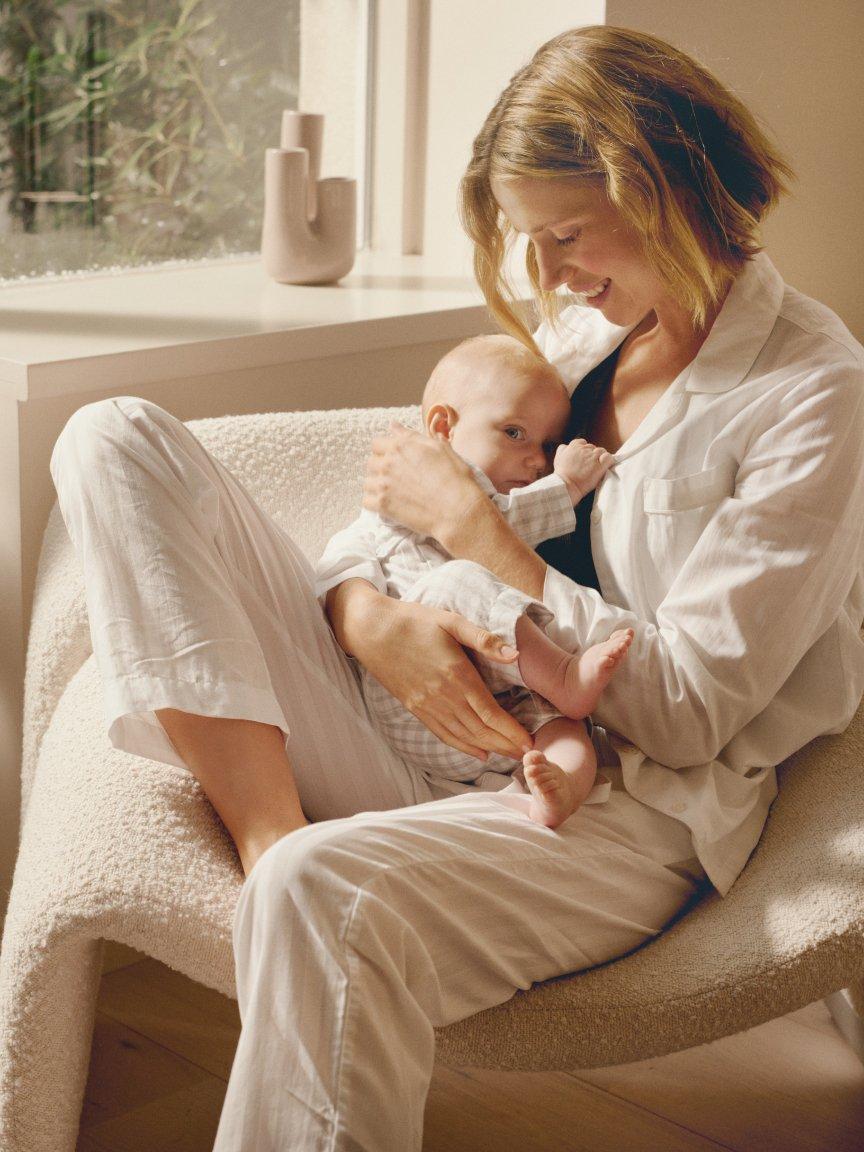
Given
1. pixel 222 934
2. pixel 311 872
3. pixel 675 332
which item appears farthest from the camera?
pixel 675 332

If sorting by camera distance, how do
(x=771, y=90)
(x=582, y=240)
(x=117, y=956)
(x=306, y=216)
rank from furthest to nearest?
(x=771, y=90)
(x=306, y=216)
(x=117, y=956)
(x=582, y=240)

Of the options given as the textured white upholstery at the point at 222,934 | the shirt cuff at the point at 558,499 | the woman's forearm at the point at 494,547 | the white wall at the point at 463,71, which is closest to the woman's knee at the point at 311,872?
the textured white upholstery at the point at 222,934

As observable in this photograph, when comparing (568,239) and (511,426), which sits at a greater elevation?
(568,239)

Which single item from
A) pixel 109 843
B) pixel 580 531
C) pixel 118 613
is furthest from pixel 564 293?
pixel 109 843

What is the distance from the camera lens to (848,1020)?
5.69 feet

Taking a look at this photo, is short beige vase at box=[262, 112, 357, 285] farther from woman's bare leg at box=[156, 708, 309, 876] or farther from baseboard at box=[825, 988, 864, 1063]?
baseboard at box=[825, 988, 864, 1063]

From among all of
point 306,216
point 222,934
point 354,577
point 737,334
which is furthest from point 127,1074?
point 306,216

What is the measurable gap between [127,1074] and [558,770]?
0.80 metres

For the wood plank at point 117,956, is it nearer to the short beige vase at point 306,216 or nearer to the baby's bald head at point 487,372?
the baby's bald head at point 487,372

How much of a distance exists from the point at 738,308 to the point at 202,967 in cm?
84

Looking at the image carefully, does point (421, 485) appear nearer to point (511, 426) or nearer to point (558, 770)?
point (511, 426)

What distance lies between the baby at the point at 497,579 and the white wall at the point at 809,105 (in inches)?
41.4

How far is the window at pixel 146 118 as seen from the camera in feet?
7.00

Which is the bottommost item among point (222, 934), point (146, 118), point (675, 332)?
point (222, 934)
